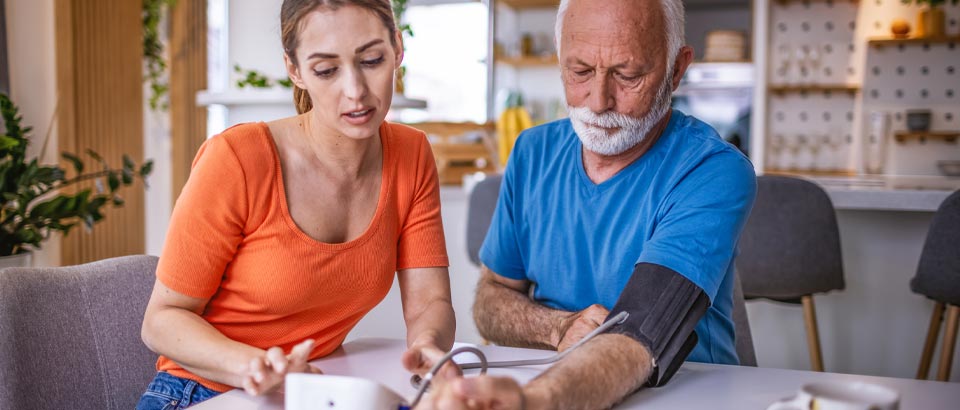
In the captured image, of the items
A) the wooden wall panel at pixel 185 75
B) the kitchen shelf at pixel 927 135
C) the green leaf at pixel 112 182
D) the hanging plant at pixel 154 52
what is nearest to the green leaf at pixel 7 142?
the green leaf at pixel 112 182

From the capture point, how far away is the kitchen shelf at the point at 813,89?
17.2ft

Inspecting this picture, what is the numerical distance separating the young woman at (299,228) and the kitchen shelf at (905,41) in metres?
4.78

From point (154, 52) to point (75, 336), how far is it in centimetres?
480

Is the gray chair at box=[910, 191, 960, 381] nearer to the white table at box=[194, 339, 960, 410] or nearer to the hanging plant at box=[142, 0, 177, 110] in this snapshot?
the white table at box=[194, 339, 960, 410]

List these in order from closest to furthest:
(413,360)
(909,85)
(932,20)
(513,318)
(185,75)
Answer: (413,360), (513,318), (932,20), (909,85), (185,75)

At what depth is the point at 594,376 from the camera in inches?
37.7

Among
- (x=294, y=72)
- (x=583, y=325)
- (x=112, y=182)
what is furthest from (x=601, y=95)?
(x=112, y=182)

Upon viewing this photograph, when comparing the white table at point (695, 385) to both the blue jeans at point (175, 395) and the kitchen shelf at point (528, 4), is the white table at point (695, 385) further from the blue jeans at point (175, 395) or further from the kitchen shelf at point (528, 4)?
the kitchen shelf at point (528, 4)

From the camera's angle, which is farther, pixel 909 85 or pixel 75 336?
pixel 909 85

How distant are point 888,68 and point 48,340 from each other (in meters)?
5.37

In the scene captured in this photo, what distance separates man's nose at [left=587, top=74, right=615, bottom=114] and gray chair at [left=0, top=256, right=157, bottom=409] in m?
0.79

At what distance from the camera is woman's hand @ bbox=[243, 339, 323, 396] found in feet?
2.95

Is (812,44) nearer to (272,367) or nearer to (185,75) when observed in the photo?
(185,75)

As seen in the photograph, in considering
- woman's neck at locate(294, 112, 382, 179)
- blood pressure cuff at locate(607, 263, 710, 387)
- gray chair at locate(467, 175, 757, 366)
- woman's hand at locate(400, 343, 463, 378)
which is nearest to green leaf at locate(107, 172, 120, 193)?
gray chair at locate(467, 175, 757, 366)
